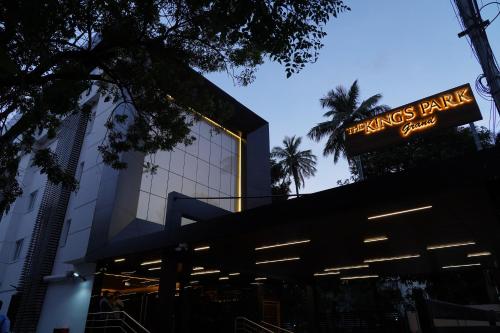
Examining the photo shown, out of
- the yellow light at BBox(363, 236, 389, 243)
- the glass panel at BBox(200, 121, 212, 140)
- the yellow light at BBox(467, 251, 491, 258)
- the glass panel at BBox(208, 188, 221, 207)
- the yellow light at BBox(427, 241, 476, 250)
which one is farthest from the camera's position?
the glass panel at BBox(200, 121, 212, 140)

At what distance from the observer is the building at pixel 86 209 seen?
14430 millimetres

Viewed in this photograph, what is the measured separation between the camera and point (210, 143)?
22.0 metres

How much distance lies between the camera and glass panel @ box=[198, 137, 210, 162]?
21.1 metres

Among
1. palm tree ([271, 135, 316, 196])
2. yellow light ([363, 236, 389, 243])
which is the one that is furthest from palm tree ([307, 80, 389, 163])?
yellow light ([363, 236, 389, 243])

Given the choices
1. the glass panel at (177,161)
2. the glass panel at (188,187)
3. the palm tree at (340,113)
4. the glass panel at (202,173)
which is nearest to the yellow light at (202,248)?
the glass panel at (188,187)

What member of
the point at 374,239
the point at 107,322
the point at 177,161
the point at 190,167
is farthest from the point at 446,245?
the point at 177,161

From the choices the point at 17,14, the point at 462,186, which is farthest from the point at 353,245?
the point at 17,14

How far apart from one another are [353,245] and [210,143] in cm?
1217

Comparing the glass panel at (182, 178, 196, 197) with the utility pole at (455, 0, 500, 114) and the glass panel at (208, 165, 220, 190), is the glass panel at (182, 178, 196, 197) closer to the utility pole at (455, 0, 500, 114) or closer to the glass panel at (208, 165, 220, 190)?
the glass panel at (208, 165, 220, 190)

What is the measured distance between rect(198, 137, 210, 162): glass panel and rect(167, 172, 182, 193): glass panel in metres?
2.44

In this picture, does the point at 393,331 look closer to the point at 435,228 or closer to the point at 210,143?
the point at 435,228

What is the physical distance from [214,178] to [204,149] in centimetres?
185

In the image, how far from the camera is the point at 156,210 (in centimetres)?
1698

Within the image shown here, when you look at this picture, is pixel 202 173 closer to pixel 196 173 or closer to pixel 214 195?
pixel 196 173
